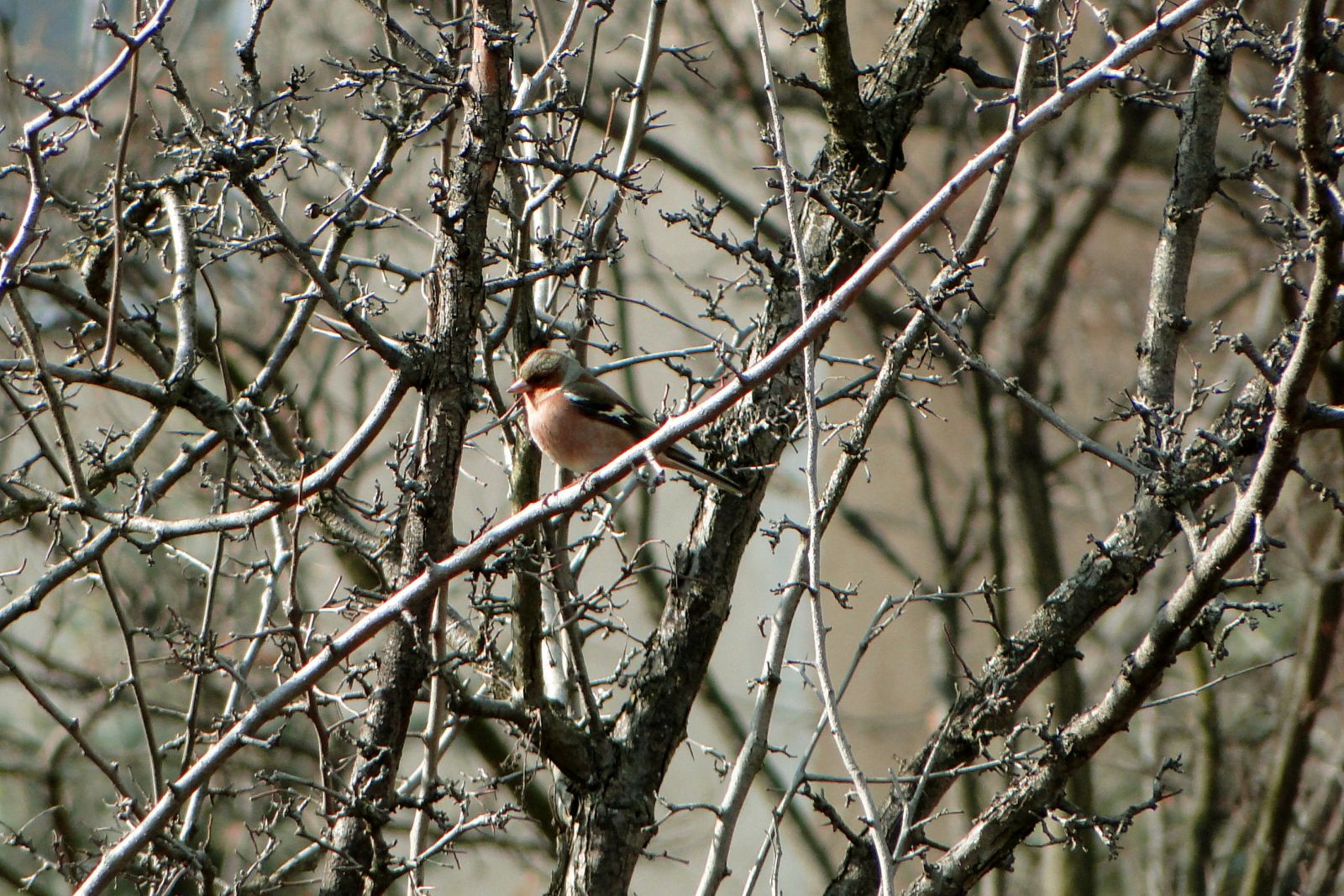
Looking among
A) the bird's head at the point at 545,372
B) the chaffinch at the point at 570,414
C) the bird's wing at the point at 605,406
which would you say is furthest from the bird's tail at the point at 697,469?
the bird's head at the point at 545,372

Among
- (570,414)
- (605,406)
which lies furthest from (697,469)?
(605,406)

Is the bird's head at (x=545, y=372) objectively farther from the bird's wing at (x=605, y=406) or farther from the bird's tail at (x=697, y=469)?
the bird's tail at (x=697, y=469)

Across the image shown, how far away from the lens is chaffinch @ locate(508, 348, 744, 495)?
178 inches

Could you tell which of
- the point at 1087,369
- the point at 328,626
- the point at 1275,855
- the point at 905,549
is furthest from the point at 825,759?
the point at 1275,855

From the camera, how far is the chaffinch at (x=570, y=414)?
452cm

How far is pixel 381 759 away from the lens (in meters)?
3.45

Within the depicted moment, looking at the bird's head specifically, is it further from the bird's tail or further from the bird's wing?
the bird's tail

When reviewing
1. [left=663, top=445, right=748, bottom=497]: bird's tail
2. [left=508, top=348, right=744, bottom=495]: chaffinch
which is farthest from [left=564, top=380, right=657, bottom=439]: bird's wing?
[left=663, top=445, right=748, bottom=497]: bird's tail

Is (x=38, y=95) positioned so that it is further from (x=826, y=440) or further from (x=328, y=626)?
(x=328, y=626)

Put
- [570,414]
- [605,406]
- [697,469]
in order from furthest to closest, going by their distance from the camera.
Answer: [605,406] → [570,414] → [697,469]

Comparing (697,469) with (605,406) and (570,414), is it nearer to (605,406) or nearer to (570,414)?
(570,414)

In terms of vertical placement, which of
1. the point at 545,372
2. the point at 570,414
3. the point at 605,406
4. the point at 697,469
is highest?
the point at 605,406

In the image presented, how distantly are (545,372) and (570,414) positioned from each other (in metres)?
0.18

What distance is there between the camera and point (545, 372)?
15.6 feet
